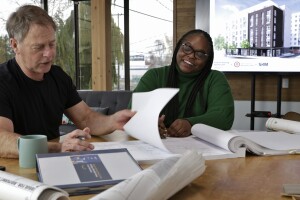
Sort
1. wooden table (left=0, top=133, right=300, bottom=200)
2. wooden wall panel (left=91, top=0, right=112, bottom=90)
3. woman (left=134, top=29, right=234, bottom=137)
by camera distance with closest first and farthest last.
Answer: wooden table (left=0, top=133, right=300, bottom=200) < woman (left=134, top=29, right=234, bottom=137) < wooden wall panel (left=91, top=0, right=112, bottom=90)

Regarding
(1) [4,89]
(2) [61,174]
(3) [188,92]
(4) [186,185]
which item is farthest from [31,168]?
(3) [188,92]

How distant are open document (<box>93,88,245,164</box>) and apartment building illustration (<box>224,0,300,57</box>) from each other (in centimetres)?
254

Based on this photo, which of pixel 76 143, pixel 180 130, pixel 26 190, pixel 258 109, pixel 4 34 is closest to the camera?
pixel 26 190

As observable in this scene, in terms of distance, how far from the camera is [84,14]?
4.46 meters

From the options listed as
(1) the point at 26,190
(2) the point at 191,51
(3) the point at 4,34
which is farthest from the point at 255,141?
(3) the point at 4,34

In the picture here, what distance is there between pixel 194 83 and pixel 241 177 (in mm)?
1033

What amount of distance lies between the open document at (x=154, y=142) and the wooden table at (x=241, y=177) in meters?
0.08

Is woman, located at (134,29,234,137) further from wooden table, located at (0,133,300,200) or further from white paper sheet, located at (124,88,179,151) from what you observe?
wooden table, located at (0,133,300,200)

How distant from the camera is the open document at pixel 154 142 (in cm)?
110

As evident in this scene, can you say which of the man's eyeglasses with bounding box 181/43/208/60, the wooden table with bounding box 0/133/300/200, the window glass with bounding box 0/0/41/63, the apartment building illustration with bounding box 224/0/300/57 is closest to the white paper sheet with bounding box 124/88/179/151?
the wooden table with bounding box 0/133/300/200

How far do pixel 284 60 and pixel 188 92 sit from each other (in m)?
2.05

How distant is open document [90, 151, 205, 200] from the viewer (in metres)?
0.62

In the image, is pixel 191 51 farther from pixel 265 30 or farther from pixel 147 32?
pixel 147 32

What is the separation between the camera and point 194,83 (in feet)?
6.32
